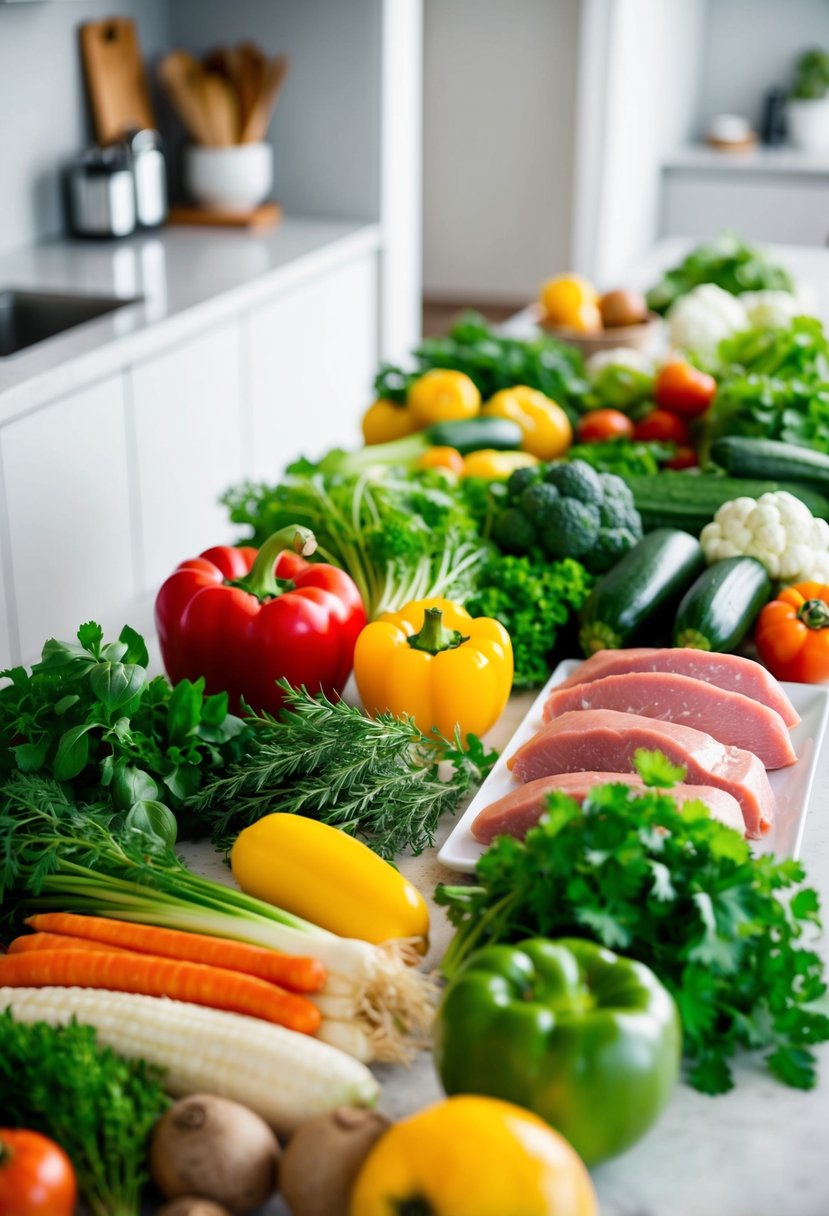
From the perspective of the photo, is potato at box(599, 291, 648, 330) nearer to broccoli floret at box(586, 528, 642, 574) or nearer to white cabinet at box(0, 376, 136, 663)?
white cabinet at box(0, 376, 136, 663)

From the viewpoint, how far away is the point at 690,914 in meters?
1.00

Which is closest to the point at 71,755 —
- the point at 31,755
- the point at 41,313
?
the point at 31,755

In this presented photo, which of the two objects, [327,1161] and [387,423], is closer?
[327,1161]

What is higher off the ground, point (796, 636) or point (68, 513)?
point (796, 636)

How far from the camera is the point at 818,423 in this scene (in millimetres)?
→ 2191

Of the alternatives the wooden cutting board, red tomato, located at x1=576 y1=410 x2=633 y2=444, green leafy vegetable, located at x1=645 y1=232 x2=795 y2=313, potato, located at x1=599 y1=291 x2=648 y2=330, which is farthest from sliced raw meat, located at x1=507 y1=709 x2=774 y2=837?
the wooden cutting board

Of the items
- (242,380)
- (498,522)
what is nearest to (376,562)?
(498,522)

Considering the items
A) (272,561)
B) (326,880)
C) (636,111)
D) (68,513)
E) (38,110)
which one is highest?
(38,110)

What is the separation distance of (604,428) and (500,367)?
1.03 ft

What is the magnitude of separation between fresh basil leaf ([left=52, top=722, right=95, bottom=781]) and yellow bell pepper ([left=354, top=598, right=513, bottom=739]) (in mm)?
368

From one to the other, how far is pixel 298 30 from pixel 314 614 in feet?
11.3

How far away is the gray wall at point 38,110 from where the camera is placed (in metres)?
3.63

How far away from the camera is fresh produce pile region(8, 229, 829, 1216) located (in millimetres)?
846

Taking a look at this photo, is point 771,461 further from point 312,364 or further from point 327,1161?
point 312,364
